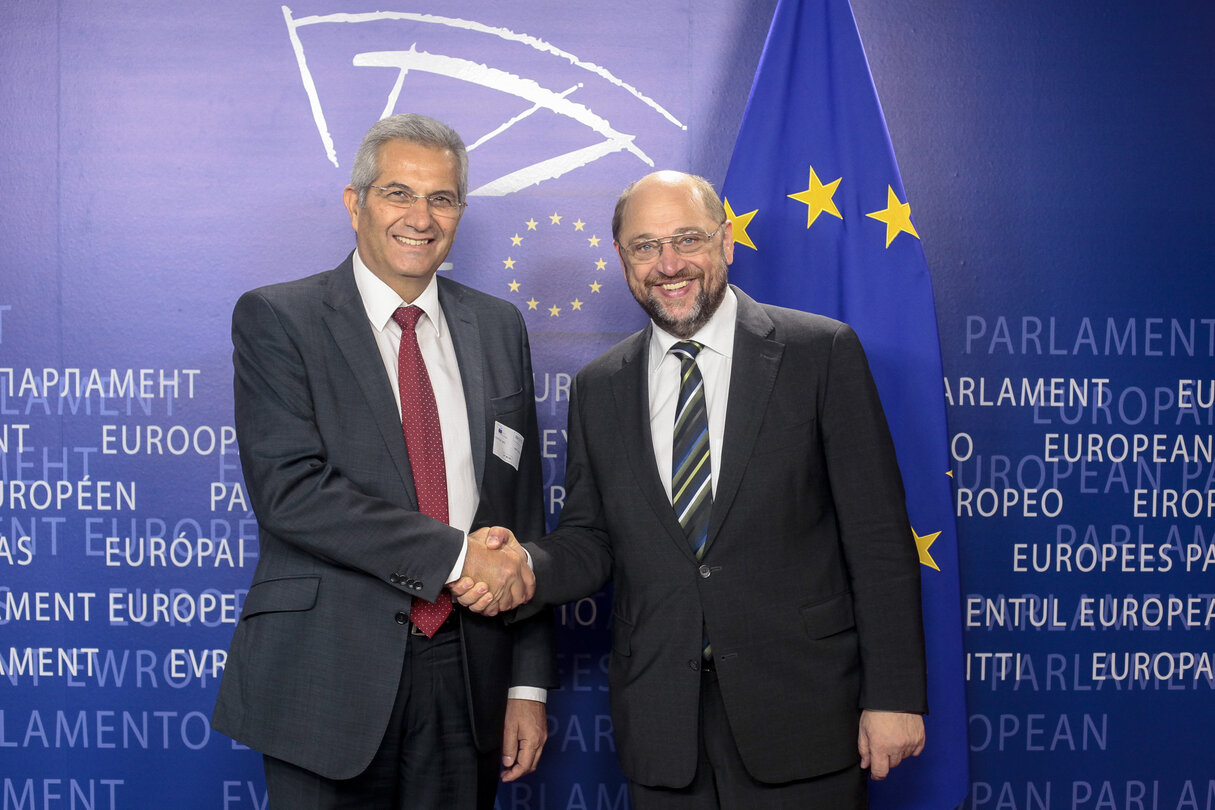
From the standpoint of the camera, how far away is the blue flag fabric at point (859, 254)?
8.04ft

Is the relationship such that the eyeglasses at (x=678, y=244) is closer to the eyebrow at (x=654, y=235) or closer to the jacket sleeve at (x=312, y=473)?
the eyebrow at (x=654, y=235)

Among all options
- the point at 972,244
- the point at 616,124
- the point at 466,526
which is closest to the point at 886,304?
the point at 972,244

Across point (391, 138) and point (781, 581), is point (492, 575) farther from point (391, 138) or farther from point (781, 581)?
point (391, 138)

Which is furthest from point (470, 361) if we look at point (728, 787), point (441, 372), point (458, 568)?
point (728, 787)

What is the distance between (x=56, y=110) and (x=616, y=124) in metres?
1.77

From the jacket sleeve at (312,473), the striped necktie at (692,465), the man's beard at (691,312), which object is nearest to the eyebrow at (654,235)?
the man's beard at (691,312)

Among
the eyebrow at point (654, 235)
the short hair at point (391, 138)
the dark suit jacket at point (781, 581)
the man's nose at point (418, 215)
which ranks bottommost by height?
the dark suit jacket at point (781, 581)

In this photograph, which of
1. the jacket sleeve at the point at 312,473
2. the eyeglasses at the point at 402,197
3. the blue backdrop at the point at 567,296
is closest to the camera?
the jacket sleeve at the point at 312,473

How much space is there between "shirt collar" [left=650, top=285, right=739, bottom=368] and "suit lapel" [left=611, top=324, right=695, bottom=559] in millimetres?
28

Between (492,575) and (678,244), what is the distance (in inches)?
33.6

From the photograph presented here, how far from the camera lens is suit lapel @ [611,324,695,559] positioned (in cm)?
190

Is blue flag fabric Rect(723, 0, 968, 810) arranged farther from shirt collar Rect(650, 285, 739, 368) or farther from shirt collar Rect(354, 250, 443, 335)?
shirt collar Rect(354, 250, 443, 335)

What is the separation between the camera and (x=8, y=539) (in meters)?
2.78

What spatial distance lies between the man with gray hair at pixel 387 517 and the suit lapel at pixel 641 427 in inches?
10.6
